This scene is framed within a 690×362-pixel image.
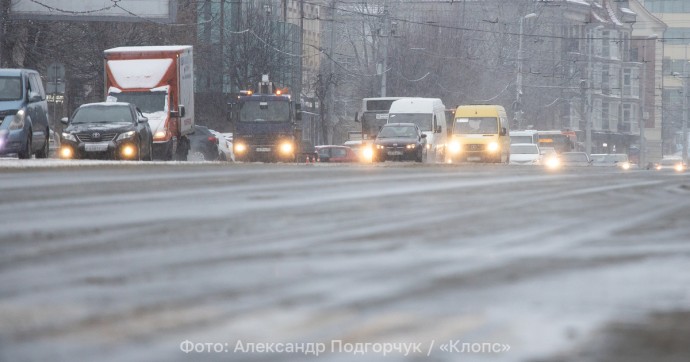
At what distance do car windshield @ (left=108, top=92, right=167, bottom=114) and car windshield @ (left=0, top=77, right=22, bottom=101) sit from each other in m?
7.74

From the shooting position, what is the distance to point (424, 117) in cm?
4491

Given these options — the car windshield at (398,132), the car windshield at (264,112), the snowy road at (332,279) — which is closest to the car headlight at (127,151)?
the car windshield at (264,112)

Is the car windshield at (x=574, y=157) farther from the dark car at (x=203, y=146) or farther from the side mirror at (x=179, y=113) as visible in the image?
the side mirror at (x=179, y=113)

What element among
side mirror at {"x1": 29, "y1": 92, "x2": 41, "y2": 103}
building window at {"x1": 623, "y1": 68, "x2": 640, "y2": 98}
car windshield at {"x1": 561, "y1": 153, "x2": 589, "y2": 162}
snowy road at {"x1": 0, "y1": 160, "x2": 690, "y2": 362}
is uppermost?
building window at {"x1": 623, "y1": 68, "x2": 640, "y2": 98}

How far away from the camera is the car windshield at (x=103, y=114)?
92.2ft

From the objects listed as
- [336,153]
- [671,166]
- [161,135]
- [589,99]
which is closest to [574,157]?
[671,166]

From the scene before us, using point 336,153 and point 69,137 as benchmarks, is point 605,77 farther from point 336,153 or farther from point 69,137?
point 69,137

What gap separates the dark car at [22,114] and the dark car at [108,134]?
131 cm

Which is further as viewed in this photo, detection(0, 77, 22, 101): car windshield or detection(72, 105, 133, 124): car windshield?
detection(72, 105, 133, 124): car windshield

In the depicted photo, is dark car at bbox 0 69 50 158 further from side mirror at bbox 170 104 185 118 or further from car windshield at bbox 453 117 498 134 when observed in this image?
car windshield at bbox 453 117 498 134

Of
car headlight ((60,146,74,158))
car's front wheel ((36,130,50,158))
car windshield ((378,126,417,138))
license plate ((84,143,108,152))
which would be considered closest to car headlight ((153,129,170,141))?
car headlight ((60,146,74,158))

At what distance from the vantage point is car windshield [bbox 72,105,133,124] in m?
28.1

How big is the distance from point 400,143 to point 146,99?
9836 mm

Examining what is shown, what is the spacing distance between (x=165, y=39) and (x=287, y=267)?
54.6m
